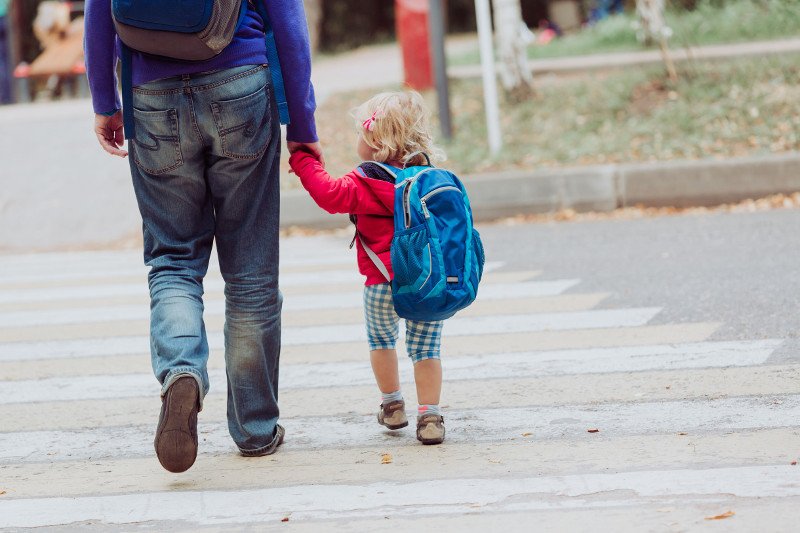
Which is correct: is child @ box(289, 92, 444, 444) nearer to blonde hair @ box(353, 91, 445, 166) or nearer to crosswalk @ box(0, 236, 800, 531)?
blonde hair @ box(353, 91, 445, 166)

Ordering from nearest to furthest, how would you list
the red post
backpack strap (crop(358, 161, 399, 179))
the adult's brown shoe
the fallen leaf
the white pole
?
the fallen leaf
the adult's brown shoe
backpack strap (crop(358, 161, 399, 179))
the white pole
the red post

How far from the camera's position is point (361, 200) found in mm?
3840

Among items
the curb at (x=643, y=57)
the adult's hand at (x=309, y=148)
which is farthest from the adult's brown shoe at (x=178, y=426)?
the curb at (x=643, y=57)

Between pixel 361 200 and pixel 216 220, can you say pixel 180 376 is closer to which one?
pixel 216 220

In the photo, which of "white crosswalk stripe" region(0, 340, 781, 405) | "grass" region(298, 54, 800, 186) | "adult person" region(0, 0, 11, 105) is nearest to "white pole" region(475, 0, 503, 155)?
"grass" region(298, 54, 800, 186)

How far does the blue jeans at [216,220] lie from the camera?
3.56 meters

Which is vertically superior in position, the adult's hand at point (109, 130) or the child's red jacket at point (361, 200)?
the adult's hand at point (109, 130)

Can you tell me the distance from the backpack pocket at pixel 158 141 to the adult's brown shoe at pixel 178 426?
0.63 m

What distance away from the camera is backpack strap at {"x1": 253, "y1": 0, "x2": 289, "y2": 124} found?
144 inches

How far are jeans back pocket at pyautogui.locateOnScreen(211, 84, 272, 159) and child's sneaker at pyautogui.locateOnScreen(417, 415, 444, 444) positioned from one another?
103 cm

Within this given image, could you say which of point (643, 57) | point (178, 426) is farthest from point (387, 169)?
point (643, 57)

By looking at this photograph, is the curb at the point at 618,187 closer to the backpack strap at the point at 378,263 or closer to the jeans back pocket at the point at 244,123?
the backpack strap at the point at 378,263

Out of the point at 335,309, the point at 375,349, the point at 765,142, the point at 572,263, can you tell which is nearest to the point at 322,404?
the point at 375,349

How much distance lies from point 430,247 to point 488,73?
7481 millimetres
